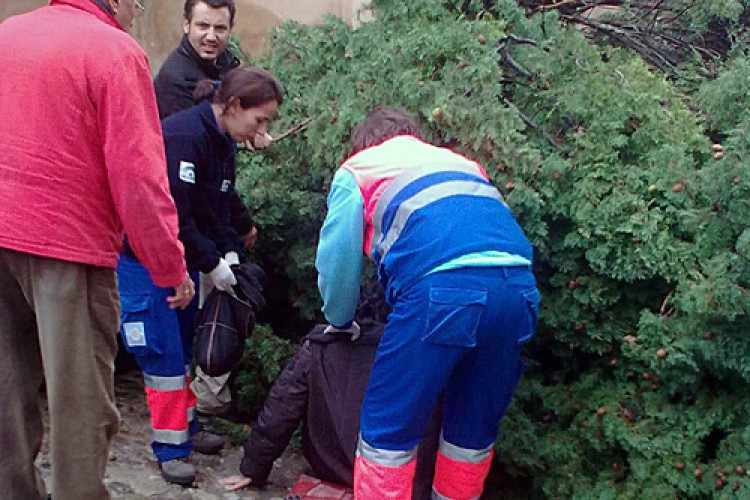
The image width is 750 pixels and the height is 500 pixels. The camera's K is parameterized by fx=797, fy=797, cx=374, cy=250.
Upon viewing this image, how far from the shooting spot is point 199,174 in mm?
3232

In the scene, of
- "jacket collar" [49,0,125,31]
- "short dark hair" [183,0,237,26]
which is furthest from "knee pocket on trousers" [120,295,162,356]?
"short dark hair" [183,0,237,26]

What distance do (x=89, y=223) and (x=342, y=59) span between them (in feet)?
7.19

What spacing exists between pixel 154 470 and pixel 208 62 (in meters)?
1.88

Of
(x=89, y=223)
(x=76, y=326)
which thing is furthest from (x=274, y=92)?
(x=76, y=326)

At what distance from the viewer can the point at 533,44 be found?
3.96 m

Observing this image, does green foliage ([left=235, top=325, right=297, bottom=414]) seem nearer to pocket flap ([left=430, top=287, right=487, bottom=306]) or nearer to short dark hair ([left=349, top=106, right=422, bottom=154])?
short dark hair ([left=349, top=106, right=422, bottom=154])

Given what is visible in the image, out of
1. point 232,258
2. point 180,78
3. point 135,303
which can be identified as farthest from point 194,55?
point 135,303

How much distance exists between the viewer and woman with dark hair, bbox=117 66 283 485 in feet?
A: 10.4

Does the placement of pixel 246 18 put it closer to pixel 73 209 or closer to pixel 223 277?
pixel 223 277

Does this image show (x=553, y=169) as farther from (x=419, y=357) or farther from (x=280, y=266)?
(x=280, y=266)

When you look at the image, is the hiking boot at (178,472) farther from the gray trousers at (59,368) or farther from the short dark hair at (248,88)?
the short dark hair at (248,88)

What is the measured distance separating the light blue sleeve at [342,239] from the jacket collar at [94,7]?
88cm

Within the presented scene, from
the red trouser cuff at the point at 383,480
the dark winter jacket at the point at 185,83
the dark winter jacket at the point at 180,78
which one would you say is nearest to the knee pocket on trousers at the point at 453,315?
the red trouser cuff at the point at 383,480

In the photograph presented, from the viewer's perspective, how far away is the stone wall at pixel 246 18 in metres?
5.83
